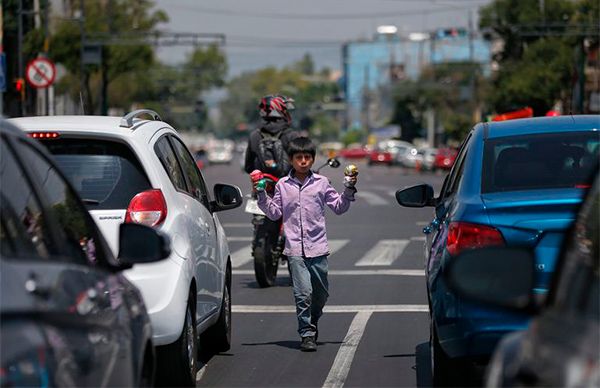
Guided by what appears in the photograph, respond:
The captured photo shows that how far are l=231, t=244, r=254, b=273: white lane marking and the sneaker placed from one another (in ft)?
24.4

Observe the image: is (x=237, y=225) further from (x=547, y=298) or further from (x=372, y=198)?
(x=547, y=298)

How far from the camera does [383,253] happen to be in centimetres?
1945

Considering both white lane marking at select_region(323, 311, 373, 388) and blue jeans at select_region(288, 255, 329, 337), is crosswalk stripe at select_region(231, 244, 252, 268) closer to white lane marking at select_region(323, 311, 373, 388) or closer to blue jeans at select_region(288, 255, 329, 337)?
white lane marking at select_region(323, 311, 373, 388)

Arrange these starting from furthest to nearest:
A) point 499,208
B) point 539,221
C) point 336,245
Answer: point 336,245, point 499,208, point 539,221

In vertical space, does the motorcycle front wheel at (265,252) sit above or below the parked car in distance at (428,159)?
Answer: above

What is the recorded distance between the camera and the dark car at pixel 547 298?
395cm

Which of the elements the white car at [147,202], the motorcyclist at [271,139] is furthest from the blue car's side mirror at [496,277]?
the motorcyclist at [271,139]

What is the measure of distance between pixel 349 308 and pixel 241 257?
6.29 metres

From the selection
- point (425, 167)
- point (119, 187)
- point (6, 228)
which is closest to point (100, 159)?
point (119, 187)

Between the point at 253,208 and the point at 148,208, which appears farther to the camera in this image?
the point at 253,208

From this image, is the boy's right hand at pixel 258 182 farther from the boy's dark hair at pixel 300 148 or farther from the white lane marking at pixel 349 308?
the white lane marking at pixel 349 308

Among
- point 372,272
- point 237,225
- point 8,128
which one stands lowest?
point 237,225

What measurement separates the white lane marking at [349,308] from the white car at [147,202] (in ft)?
12.9

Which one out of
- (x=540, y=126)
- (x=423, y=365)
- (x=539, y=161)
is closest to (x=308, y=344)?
(x=423, y=365)
